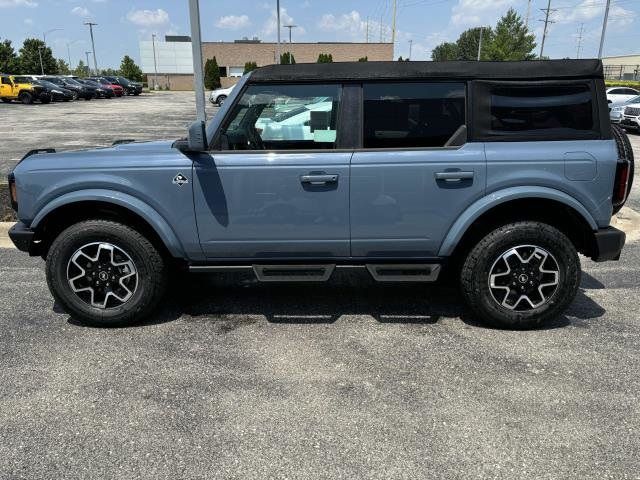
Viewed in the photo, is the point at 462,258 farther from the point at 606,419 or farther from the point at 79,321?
the point at 79,321

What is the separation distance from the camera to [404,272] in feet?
13.3

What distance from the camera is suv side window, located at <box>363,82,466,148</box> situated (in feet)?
12.8

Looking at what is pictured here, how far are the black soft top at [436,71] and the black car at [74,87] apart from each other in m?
41.1

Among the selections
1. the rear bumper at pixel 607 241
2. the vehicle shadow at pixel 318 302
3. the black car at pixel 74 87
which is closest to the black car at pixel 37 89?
the black car at pixel 74 87

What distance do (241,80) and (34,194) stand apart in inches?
70.2

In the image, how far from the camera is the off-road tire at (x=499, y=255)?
12.9ft

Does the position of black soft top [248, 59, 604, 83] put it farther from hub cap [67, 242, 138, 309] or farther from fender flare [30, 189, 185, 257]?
hub cap [67, 242, 138, 309]

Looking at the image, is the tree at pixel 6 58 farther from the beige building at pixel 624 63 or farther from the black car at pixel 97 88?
the beige building at pixel 624 63

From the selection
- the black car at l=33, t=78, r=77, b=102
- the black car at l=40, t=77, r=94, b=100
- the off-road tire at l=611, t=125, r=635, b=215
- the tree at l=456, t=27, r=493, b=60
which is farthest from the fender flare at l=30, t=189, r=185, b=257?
the tree at l=456, t=27, r=493, b=60

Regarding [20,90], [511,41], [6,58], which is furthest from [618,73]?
[6,58]

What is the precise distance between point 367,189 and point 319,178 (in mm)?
358

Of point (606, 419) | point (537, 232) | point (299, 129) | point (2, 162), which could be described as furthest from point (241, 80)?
point (2, 162)

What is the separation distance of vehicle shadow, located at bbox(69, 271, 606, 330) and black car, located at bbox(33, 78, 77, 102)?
36.4 meters

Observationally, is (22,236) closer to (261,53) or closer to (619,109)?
(619,109)
